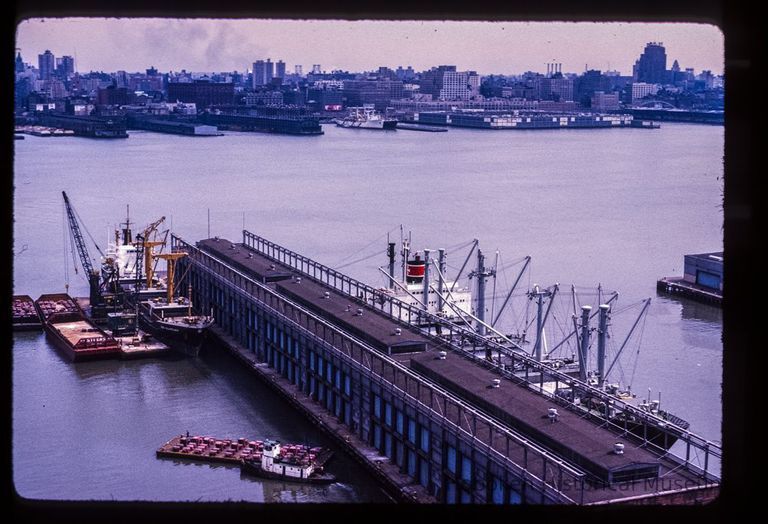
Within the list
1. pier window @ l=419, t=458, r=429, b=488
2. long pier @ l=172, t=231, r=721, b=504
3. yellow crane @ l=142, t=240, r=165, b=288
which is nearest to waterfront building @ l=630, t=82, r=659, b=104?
yellow crane @ l=142, t=240, r=165, b=288

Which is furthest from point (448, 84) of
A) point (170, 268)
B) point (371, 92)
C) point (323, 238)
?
point (170, 268)

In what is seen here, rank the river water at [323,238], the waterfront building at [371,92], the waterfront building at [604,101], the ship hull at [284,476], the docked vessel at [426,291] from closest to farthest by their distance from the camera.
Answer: the ship hull at [284,476], the river water at [323,238], the docked vessel at [426,291], the waterfront building at [604,101], the waterfront building at [371,92]

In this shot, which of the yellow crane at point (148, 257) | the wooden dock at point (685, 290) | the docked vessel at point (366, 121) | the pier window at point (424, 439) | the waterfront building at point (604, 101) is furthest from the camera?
the waterfront building at point (604, 101)

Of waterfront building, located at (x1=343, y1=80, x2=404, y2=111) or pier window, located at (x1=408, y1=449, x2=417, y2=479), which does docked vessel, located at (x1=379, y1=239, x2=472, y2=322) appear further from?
waterfront building, located at (x1=343, y1=80, x2=404, y2=111)

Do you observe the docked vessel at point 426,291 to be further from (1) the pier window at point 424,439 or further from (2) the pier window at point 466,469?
(2) the pier window at point 466,469

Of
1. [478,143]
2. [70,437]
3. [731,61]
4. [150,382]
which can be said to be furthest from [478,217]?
[478,143]

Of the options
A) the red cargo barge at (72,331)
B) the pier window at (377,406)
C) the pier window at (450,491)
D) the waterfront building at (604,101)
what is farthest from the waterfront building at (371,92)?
the pier window at (450,491)
